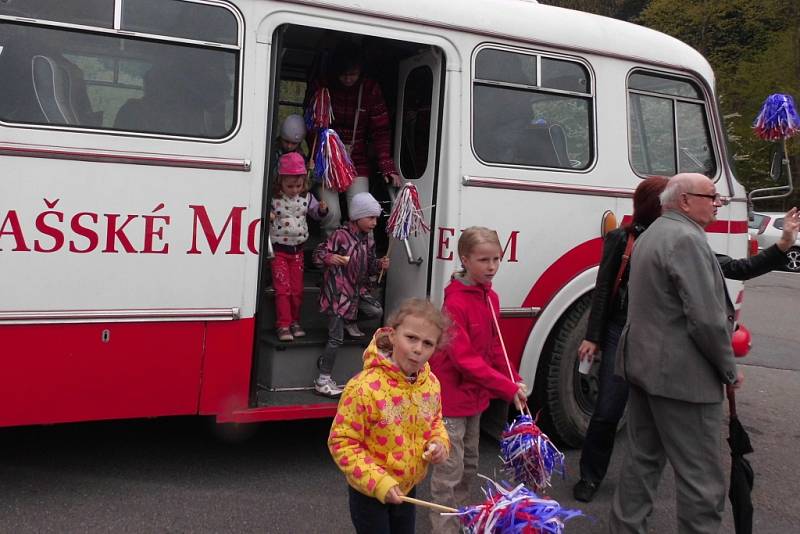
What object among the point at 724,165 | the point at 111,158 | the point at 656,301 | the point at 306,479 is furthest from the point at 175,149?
the point at 724,165

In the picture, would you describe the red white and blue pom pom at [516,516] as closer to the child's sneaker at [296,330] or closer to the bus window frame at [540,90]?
the child's sneaker at [296,330]

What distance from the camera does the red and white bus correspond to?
3645 mm

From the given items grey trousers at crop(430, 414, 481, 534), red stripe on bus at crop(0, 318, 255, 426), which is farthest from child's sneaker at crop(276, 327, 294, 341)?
grey trousers at crop(430, 414, 481, 534)

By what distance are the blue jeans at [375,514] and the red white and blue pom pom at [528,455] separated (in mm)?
692

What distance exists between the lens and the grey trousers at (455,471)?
3391 mm

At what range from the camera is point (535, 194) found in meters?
4.74

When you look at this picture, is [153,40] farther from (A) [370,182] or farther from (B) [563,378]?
(B) [563,378]

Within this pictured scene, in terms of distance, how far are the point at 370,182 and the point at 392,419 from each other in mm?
3205

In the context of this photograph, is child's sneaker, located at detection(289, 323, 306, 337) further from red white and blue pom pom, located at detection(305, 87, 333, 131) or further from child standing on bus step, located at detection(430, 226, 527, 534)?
child standing on bus step, located at detection(430, 226, 527, 534)

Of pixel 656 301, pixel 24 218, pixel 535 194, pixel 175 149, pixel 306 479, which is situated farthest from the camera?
pixel 535 194

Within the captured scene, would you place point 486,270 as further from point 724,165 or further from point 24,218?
point 724,165

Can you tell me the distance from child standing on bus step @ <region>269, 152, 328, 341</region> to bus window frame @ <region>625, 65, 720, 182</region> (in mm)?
2102

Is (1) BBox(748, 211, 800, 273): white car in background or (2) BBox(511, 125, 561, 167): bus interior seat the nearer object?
(2) BBox(511, 125, 561, 167): bus interior seat

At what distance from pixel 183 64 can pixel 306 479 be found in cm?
229
